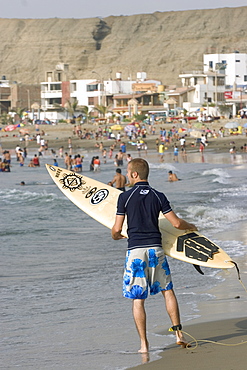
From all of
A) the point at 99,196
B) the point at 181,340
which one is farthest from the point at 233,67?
the point at 181,340

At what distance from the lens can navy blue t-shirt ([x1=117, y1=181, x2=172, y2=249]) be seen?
456 cm

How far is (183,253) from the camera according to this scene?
5121 millimetres

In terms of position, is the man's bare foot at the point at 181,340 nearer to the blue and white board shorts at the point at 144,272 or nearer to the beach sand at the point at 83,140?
the blue and white board shorts at the point at 144,272

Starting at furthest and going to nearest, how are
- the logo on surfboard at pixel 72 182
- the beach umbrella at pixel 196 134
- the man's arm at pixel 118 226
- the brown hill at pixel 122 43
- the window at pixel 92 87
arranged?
the brown hill at pixel 122 43, the window at pixel 92 87, the beach umbrella at pixel 196 134, the logo on surfboard at pixel 72 182, the man's arm at pixel 118 226

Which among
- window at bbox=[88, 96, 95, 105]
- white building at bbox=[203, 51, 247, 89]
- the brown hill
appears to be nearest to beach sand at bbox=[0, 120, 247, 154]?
window at bbox=[88, 96, 95, 105]

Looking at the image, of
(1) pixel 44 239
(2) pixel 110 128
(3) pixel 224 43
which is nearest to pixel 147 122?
(2) pixel 110 128

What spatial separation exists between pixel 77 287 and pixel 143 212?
301 centimetres

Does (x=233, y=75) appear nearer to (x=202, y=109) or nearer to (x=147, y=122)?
(x=202, y=109)

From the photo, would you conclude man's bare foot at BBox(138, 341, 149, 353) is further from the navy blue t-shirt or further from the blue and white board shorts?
the navy blue t-shirt

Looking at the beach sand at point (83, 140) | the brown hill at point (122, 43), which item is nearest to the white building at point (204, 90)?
the beach sand at point (83, 140)

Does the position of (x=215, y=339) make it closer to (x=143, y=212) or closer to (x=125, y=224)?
(x=143, y=212)

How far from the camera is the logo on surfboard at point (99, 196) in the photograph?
6.30 m

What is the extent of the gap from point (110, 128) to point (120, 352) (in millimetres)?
55081

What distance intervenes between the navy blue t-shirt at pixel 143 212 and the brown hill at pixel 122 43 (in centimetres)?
11440
